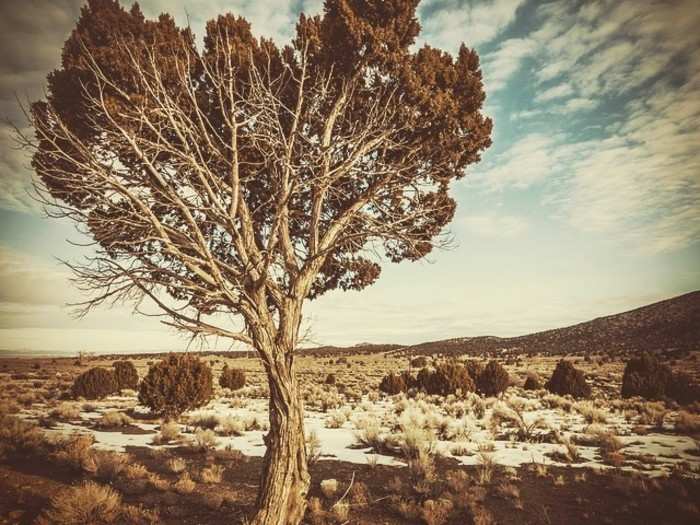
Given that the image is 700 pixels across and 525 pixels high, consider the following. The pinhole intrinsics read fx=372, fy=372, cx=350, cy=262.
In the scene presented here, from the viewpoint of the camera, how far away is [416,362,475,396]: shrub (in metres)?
20.6

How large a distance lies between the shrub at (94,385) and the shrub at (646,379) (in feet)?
89.4

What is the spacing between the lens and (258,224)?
21.2 feet

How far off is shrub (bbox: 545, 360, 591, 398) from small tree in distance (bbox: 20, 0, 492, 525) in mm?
17423

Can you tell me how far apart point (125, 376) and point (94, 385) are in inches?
150

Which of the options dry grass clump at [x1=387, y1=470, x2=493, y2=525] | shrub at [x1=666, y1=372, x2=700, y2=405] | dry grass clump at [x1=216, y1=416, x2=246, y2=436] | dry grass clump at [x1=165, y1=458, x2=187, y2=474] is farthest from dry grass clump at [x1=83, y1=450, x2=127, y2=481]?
Result: shrub at [x1=666, y1=372, x2=700, y2=405]

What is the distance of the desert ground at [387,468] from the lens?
6.09 m

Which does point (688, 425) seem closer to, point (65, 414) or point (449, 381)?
point (449, 381)

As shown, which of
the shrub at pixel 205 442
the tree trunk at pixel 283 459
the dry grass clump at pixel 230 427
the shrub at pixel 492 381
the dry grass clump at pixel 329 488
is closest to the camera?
the tree trunk at pixel 283 459

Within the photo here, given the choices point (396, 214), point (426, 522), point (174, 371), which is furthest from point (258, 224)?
point (174, 371)

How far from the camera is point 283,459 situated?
4.64 m

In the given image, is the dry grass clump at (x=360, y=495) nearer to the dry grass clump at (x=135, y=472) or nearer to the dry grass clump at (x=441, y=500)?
the dry grass clump at (x=441, y=500)

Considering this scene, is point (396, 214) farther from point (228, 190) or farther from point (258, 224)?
point (228, 190)

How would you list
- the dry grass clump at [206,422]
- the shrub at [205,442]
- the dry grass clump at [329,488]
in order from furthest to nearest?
the dry grass clump at [206,422] → the shrub at [205,442] → the dry grass clump at [329,488]

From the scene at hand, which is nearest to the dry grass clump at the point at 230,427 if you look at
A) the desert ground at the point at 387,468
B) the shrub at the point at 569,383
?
the desert ground at the point at 387,468
